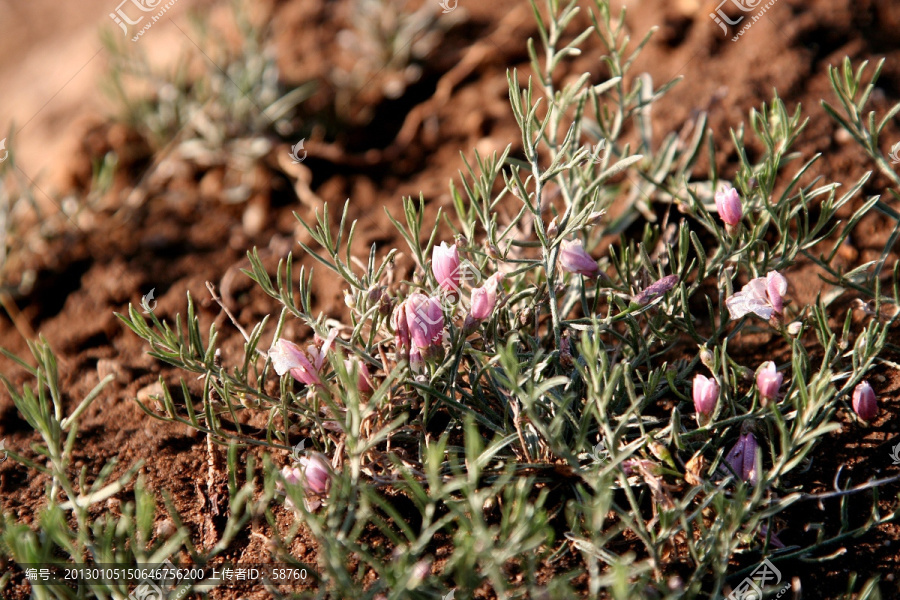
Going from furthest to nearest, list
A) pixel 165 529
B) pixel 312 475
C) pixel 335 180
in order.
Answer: pixel 335 180, pixel 165 529, pixel 312 475

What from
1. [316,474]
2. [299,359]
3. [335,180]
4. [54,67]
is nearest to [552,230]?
[299,359]

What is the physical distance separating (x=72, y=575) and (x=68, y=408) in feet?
2.06

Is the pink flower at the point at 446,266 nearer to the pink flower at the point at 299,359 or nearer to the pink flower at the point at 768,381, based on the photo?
the pink flower at the point at 299,359

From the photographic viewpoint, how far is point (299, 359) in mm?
1587

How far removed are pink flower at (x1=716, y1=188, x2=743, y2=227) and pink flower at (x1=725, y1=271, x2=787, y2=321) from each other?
5.8 inches

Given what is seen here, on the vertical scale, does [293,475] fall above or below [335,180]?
below

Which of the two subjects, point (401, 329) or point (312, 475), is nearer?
point (312, 475)

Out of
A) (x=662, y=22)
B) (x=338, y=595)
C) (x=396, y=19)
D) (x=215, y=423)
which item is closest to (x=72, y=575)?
(x=215, y=423)

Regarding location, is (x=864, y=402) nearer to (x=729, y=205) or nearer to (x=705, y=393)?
(x=705, y=393)

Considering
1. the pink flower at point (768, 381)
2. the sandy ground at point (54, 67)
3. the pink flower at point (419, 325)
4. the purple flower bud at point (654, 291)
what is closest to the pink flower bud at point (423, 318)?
the pink flower at point (419, 325)

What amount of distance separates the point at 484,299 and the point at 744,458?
2.02ft

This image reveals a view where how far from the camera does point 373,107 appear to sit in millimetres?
3014

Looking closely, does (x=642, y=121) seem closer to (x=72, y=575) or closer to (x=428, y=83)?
(x=428, y=83)

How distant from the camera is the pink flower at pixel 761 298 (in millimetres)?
1651
